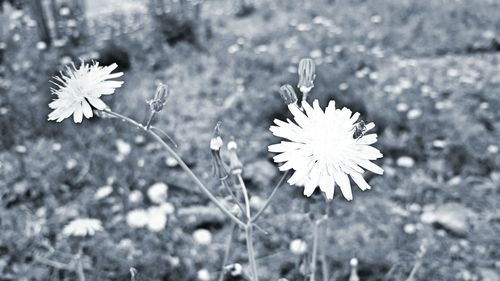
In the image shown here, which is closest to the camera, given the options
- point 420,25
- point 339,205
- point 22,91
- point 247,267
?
point 247,267

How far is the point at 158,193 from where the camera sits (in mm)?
1843

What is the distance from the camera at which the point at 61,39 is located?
9.21 ft

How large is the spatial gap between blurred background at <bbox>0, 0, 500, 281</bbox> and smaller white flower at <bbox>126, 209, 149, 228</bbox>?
26mm

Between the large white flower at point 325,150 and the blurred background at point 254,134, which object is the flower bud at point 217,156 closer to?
the large white flower at point 325,150

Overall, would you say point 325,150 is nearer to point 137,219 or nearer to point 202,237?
point 202,237

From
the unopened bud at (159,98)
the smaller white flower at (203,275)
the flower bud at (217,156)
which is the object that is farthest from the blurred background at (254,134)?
the unopened bud at (159,98)

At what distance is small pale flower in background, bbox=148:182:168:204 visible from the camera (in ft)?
6.05

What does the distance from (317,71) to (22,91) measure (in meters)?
1.49

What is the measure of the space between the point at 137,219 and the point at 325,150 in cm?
111

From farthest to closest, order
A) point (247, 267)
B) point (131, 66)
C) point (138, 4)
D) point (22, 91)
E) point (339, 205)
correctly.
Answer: point (138, 4) < point (131, 66) < point (22, 91) < point (339, 205) < point (247, 267)

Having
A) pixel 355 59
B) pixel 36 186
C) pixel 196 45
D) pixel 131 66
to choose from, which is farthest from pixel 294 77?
pixel 36 186

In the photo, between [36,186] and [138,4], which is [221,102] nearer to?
[36,186]

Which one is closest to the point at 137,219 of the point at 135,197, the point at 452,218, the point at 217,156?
the point at 135,197

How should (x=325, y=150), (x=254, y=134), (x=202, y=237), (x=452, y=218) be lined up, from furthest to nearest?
1. (x=254, y=134)
2. (x=452, y=218)
3. (x=202, y=237)
4. (x=325, y=150)
